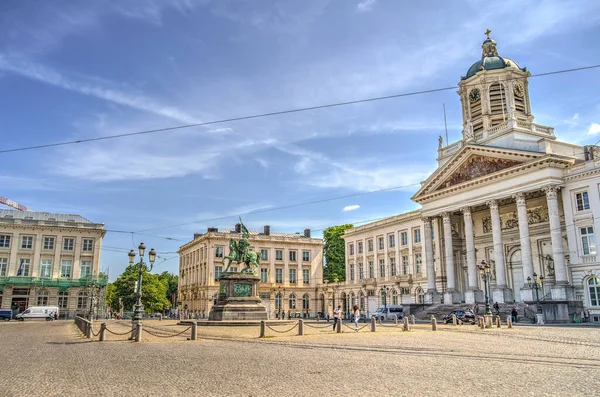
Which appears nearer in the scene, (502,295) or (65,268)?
(502,295)

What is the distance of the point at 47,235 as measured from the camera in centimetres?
6912

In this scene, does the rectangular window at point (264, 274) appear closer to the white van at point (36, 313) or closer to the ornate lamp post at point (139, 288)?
the white van at point (36, 313)

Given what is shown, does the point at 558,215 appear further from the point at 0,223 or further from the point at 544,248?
the point at 0,223

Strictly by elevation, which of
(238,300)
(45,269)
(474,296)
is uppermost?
(45,269)

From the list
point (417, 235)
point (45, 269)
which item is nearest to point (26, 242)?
point (45, 269)

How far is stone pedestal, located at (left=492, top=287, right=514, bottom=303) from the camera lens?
141 feet

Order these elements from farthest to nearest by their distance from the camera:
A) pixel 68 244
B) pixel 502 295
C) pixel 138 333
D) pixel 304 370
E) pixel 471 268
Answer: pixel 68 244 < pixel 471 268 < pixel 502 295 < pixel 138 333 < pixel 304 370

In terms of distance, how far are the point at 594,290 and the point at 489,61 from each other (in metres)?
29.5

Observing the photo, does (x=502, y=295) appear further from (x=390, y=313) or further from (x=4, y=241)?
(x=4, y=241)

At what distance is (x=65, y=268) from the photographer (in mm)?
69125

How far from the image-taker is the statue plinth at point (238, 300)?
34.0 m

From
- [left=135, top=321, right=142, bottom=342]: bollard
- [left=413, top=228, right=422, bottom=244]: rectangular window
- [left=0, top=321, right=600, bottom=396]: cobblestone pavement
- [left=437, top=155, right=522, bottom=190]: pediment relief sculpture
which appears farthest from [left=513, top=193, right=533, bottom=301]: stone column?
[left=135, top=321, right=142, bottom=342]: bollard

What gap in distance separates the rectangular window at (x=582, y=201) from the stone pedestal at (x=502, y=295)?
9.22 metres

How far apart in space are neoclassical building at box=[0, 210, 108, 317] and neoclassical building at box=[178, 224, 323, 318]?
611 inches
